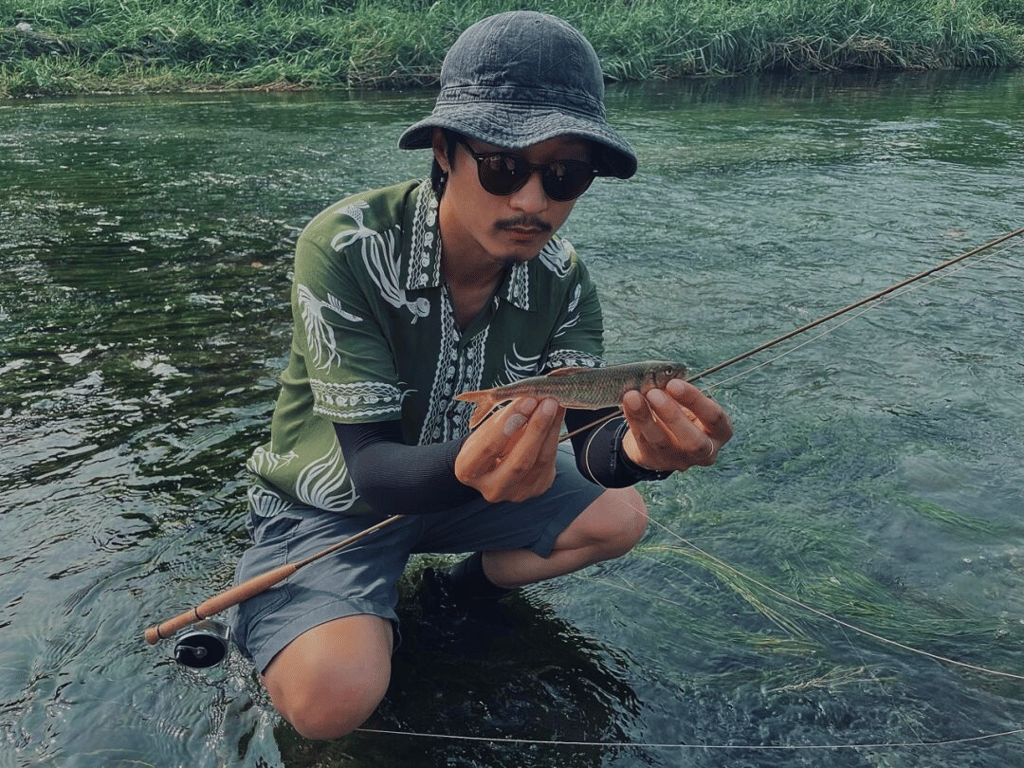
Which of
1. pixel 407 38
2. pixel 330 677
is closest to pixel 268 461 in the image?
pixel 330 677

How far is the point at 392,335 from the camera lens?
274 centimetres

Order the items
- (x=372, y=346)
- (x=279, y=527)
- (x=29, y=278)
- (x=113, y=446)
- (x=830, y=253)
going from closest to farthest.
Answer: (x=372, y=346), (x=279, y=527), (x=113, y=446), (x=29, y=278), (x=830, y=253)

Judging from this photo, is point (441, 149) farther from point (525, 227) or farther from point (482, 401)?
point (482, 401)

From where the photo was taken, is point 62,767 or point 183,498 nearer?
point 62,767

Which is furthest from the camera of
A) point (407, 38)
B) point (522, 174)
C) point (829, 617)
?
point (407, 38)

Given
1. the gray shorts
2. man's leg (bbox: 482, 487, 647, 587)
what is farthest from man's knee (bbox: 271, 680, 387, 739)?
man's leg (bbox: 482, 487, 647, 587)

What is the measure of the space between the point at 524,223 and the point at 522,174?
126 millimetres

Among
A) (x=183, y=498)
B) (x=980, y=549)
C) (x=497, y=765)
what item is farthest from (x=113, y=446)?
(x=980, y=549)

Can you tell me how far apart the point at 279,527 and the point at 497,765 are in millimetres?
950

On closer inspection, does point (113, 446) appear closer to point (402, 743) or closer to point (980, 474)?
point (402, 743)

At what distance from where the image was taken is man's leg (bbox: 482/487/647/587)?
9.66 feet

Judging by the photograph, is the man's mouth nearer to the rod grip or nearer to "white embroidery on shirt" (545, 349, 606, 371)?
"white embroidery on shirt" (545, 349, 606, 371)

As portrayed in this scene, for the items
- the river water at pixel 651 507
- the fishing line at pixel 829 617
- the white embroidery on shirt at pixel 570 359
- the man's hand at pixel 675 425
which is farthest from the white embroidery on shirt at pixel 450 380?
the fishing line at pixel 829 617

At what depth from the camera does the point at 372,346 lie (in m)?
2.57
